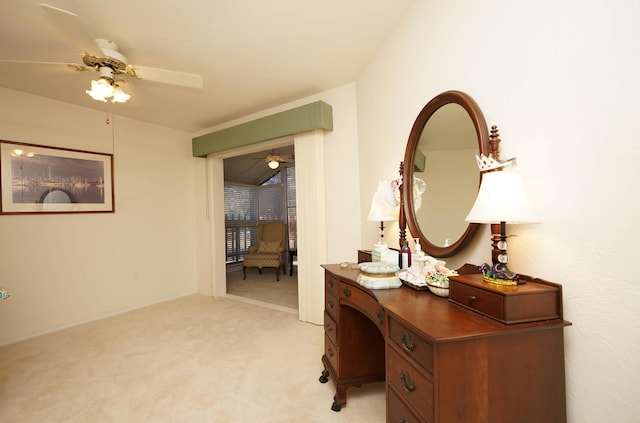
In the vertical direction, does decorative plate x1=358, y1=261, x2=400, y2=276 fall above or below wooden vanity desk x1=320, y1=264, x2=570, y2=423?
above

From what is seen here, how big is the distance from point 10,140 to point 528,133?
14.5ft

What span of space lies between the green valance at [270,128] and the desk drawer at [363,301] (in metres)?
1.85

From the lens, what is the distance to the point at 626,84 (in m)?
0.80

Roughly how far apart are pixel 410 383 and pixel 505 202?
75 centimetres

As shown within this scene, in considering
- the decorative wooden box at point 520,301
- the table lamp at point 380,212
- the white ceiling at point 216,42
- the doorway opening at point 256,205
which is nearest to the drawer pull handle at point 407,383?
the decorative wooden box at point 520,301

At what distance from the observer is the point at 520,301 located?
3.01ft

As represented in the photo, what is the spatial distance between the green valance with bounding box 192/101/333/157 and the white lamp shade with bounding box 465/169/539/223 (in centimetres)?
215

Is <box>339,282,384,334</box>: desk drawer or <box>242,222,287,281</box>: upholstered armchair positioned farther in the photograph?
<box>242,222,287,281</box>: upholstered armchair

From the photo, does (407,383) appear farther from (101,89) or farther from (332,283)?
(101,89)

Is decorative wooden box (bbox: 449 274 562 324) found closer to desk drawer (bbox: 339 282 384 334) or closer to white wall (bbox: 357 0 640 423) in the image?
white wall (bbox: 357 0 640 423)

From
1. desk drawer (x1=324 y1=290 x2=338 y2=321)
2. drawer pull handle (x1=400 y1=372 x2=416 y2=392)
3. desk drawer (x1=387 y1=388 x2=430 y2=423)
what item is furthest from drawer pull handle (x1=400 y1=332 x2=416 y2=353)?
desk drawer (x1=324 y1=290 x2=338 y2=321)

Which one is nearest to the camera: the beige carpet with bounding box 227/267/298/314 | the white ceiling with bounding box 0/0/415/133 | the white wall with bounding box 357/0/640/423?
the white wall with bounding box 357/0/640/423

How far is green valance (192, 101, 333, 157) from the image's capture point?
2.95m

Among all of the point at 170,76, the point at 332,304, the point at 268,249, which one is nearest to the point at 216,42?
the point at 170,76
